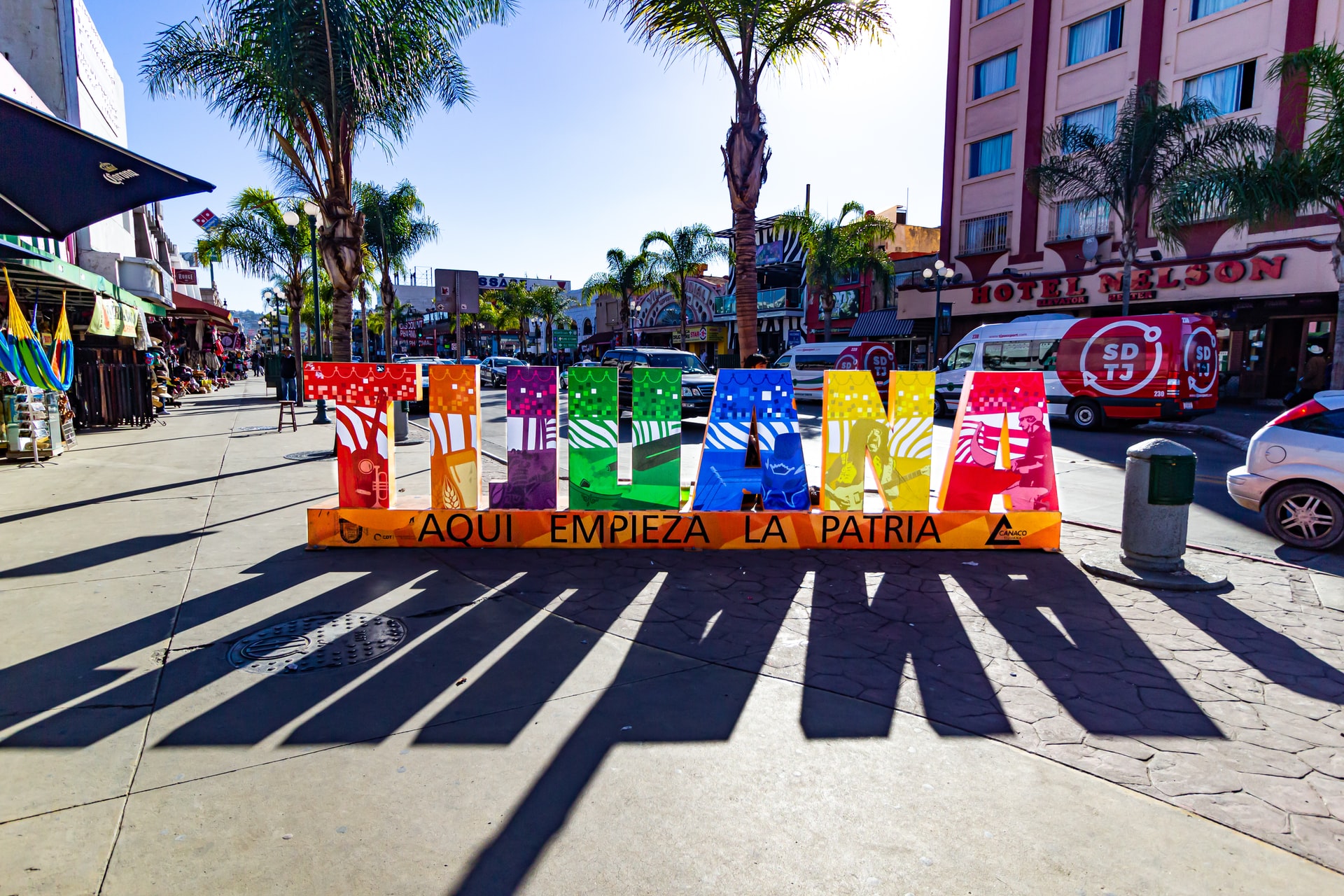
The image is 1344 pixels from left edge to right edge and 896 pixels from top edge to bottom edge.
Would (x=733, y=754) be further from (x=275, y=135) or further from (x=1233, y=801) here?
(x=275, y=135)

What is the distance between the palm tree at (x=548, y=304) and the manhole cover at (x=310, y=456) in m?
49.9

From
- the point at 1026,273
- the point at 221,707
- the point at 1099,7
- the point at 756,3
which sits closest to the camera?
the point at 221,707

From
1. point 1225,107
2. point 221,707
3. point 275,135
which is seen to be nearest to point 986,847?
point 221,707

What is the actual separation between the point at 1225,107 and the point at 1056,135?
5.37 metres

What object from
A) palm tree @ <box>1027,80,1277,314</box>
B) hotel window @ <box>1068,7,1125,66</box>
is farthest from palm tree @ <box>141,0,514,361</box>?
hotel window @ <box>1068,7,1125,66</box>

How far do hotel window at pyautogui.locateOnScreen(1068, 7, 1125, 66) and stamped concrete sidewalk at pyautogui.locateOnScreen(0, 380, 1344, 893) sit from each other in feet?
91.6

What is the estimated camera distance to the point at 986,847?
271 centimetres

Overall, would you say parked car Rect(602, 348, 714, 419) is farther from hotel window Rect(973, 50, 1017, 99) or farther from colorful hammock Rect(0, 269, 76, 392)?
hotel window Rect(973, 50, 1017, 99)

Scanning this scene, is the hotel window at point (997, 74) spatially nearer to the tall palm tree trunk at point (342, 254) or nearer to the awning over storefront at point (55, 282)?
the tall palm tree trunk at point (342, 254)

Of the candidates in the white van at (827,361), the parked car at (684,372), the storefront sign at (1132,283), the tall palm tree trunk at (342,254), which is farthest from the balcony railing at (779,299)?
the tall palm tree trunk at (342,254)

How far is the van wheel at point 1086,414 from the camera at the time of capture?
17.3m

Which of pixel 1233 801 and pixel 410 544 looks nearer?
pixel 1233 801

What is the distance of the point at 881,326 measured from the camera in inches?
1398

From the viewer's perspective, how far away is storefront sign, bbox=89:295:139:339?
14.5 meters
